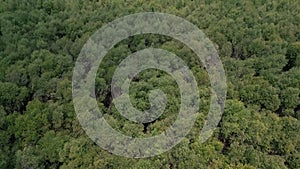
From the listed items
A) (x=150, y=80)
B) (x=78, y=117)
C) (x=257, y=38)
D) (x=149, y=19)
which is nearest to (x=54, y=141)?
(x=78, y=117)

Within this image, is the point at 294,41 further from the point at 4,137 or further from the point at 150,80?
the point at 4,137

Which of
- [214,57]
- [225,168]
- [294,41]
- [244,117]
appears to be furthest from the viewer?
[294,41]

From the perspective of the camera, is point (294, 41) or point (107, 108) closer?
point (107, 108)

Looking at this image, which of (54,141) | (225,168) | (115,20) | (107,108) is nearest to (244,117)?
(225,168)

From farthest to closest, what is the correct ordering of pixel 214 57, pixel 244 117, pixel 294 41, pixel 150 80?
pixel 294 41 → pixel 214 57 → pixel 150 80 → pixel 244 117

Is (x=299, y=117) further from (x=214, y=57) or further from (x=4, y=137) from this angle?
(x=4, y=137)

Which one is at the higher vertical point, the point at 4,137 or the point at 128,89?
the point at 128,89

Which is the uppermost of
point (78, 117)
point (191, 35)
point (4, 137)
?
point (191, 35)
